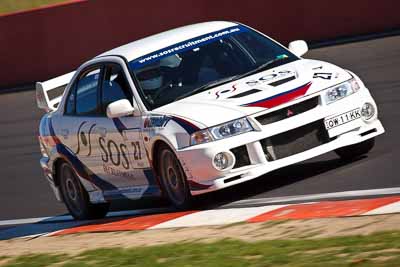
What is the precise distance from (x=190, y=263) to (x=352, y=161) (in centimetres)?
371

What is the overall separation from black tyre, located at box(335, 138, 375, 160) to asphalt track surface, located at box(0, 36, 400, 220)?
0.33ft

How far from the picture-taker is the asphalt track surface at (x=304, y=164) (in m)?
10.2

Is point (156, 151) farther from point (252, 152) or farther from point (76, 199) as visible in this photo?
point (76, 199)

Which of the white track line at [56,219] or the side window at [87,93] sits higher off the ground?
the side window at [87,93]

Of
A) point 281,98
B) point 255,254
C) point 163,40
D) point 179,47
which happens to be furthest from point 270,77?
point 255,254

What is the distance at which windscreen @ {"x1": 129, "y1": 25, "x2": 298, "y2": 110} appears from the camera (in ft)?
34.5

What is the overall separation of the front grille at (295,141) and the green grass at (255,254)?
5.63 ft

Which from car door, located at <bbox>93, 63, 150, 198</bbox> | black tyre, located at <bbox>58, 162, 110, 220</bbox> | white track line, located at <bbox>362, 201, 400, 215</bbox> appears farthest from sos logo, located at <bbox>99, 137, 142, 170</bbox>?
white track line, located at <bbox>362, 201, 400, 215</bbox>

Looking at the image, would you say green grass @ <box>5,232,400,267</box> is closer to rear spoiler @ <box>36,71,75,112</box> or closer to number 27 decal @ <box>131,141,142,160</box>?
number 27 decal @ <box>131,141,142,160</box>

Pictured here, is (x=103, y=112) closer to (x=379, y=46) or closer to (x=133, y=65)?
(x=133, y=65)

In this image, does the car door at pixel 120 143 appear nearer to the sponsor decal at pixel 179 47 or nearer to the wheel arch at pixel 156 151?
the wheel arch at pixel 156 151

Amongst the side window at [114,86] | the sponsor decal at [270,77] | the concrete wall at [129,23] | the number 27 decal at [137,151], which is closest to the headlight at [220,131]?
the sponsor decal at [270,77]

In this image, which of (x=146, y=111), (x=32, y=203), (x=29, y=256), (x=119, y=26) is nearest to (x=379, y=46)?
(x=119, y=26)

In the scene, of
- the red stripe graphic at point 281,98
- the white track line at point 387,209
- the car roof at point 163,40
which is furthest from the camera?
the car roof at point 163,40
